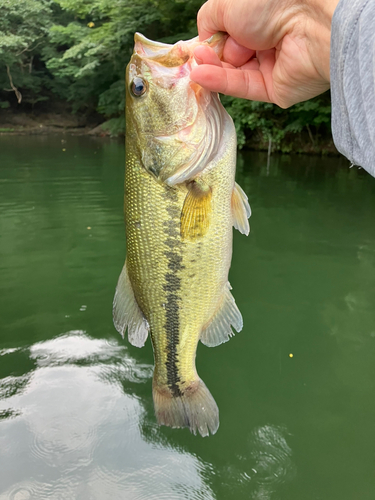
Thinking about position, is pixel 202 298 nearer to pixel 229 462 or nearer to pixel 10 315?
pixel 229 462

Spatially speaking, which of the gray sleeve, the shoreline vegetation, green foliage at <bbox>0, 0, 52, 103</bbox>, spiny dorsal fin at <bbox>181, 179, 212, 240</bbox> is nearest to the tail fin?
spiny dorsal fin at <bbox>181, 179, 212, 240</bbox>

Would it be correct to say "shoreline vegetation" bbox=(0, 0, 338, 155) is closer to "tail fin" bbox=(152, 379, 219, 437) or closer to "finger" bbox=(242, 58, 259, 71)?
"finger" bbox=(242, 58, 259, 71)

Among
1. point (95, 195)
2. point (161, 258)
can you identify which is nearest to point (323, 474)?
point (161, 258)

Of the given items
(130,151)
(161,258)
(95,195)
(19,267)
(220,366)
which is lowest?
(95,195)

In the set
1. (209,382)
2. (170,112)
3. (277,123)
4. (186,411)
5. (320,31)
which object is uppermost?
(320,31)

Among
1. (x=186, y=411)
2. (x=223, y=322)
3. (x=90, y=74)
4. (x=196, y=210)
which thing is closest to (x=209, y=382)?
(x=186, y=411)

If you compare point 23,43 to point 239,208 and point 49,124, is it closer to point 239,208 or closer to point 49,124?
point 49,124
